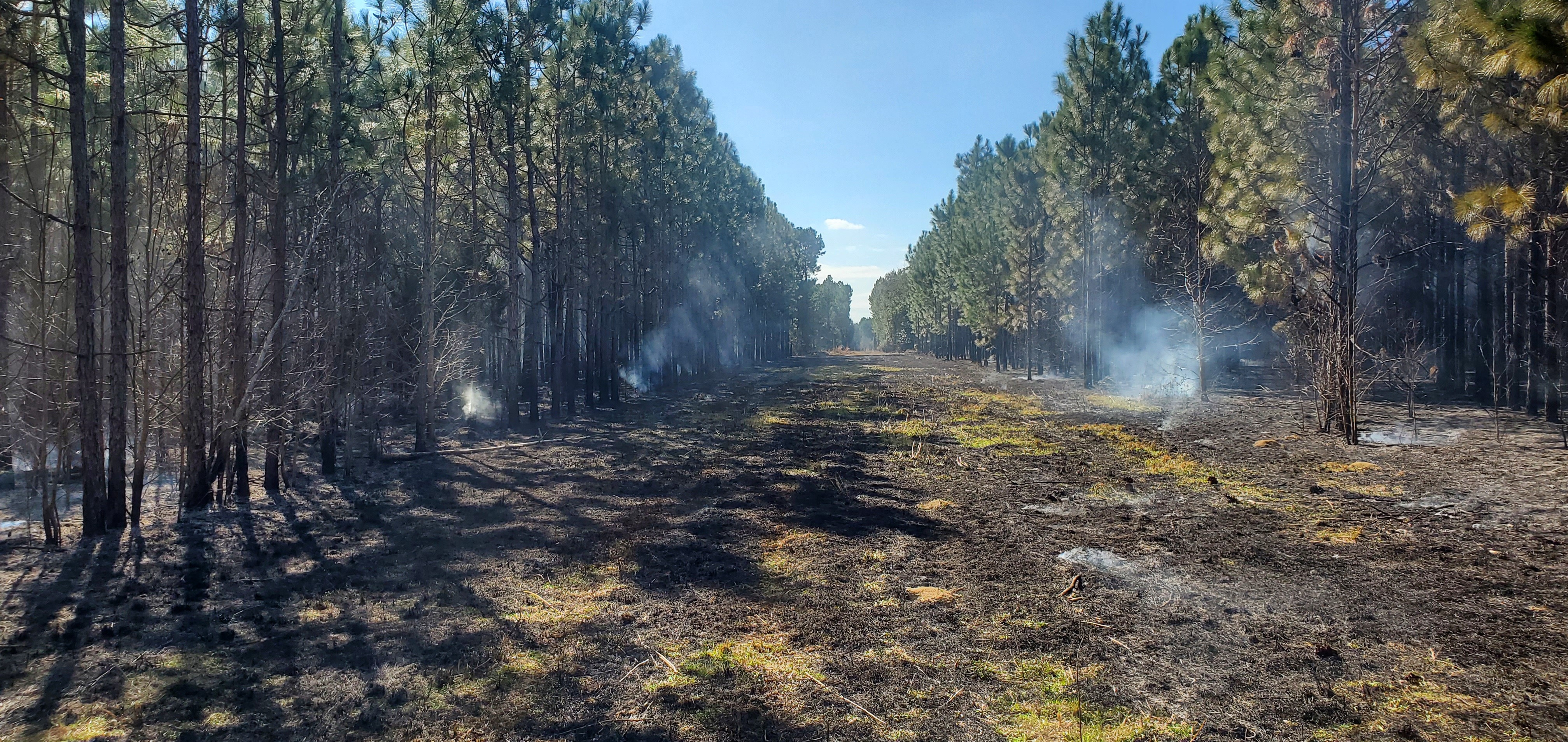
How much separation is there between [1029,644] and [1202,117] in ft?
97.1

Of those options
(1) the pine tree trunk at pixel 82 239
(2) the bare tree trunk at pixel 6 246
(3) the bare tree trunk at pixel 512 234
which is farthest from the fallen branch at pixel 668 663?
(3) the bare tree trunk at pixel 512 234

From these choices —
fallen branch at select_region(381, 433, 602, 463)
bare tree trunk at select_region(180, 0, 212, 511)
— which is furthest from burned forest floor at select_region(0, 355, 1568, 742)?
fallen branch at select_region(381, 433, 602, 463)

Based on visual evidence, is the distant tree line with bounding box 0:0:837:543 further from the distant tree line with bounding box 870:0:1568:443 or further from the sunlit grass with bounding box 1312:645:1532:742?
the distant tree line with bounding box 870:0:1568:443

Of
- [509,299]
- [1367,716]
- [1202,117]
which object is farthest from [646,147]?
[1367,716]

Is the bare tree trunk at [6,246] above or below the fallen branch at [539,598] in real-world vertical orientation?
above

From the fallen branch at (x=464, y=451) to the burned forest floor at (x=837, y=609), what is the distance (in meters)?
3.42

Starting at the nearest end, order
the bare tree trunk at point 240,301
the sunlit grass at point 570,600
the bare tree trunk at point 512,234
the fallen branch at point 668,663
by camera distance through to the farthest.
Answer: the fallen branch at point 668,663, the sunlit grass at point 570,600, the bare tree trunk at point 240,301, the bare tree trunk at point 512,234

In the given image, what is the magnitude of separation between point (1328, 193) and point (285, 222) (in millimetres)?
21570

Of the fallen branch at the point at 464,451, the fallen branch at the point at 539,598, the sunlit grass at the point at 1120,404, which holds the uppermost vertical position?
the sunlit grass at the point at 1120,404

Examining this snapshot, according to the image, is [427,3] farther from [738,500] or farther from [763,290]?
[763,290]

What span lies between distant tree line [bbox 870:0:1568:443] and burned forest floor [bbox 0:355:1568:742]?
4.55 meters

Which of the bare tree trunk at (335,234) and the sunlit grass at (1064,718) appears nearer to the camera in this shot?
the sunlit grass at (1064,718)

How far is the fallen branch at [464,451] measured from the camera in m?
16.0

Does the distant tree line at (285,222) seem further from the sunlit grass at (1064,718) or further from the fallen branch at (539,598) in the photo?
the sunlit grass at (1064,718)
